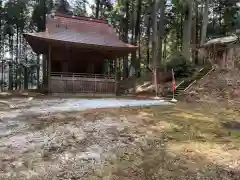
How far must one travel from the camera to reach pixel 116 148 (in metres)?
6.70

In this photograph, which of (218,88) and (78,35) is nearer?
(218,88)

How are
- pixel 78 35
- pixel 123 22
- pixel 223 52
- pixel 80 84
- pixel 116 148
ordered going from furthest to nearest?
pixel 123 22 → pixel 223 52 → pixel 78 35 → pixel 80 84 → pixel 116 148

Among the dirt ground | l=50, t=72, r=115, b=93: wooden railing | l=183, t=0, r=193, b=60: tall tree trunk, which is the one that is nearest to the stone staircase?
l=183, t=0, r=193, b=60: tall tree trunk

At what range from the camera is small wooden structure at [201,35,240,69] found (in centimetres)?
2255

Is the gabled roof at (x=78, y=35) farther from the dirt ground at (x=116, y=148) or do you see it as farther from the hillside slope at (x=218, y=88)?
the dirt ground at (x=116, y=148)

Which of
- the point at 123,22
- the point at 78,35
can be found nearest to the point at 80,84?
the point at 78,35

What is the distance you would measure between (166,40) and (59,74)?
26423 mm

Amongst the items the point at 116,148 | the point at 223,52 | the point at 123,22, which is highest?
the point at 123,22

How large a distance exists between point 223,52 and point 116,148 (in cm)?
2114

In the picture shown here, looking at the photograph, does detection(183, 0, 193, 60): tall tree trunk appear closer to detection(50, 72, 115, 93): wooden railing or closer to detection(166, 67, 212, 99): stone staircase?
detection(166, 67, 212, 99): stone staircase

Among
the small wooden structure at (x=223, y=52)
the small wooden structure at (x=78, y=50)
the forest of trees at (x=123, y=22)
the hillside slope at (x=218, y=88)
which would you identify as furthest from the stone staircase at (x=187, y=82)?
the forest of trees at (x=123, y=22)

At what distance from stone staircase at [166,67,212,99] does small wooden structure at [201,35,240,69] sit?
142 cm

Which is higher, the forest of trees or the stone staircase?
the forest of trees

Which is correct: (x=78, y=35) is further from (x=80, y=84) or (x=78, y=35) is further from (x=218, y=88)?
(x=218, y=88)
